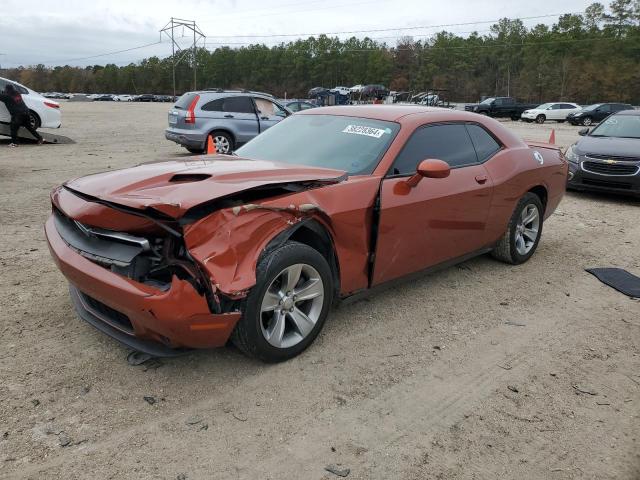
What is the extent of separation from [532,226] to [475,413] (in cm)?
316

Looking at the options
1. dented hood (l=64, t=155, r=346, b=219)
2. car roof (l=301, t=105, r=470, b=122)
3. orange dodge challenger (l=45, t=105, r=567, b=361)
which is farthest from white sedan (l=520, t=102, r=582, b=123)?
dented hood (l=64, t=155, r=346, b=219)

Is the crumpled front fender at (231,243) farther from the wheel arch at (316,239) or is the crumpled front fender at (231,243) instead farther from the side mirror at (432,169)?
the side mirror at (432,169)

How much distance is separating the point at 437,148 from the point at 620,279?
7.92 feet

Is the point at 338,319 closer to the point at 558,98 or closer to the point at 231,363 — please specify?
the point at 231,363

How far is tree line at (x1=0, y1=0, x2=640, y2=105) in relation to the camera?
73.6 metres

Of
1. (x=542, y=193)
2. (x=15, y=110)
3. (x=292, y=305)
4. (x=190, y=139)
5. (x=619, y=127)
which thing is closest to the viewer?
(x=292, y=305)

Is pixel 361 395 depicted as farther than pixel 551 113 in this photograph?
No

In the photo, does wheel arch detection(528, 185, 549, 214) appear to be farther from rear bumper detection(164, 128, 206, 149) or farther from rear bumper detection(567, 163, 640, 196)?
rear bumper detection(164, 128, 206, 149)

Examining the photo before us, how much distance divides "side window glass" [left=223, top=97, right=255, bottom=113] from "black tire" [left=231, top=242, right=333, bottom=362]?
9.85 meters

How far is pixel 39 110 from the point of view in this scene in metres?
14.6

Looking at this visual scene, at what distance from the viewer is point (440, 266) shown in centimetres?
443

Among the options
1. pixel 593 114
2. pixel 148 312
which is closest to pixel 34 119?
pixel 148 312

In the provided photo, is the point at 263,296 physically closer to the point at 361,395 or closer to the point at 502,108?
the point at 361,395

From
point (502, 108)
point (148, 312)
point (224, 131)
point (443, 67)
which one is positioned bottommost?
point (148, 312)
